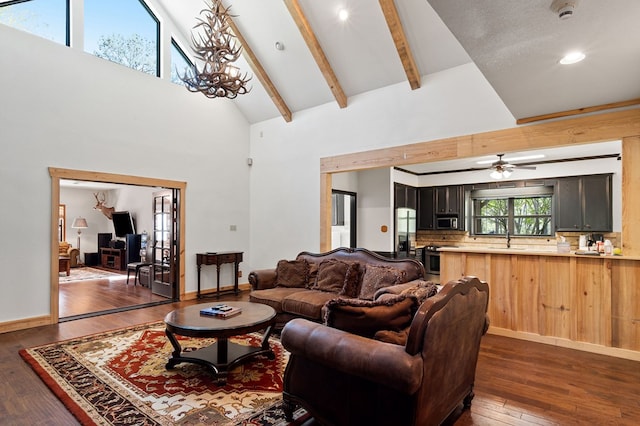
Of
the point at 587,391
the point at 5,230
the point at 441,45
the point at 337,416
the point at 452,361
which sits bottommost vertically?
the point at 587,391

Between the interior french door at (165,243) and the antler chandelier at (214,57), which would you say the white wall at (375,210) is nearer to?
the interior french door at (165,243)

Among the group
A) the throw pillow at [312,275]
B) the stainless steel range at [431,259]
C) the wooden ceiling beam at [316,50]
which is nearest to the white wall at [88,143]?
the wooden ceiling beam at [316,50]

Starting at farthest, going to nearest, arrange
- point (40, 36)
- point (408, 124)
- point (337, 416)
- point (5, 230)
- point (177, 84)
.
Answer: point (177, 84) < point (408, 124) < point (40, 36) < point (5, 230) < point (337, 416)

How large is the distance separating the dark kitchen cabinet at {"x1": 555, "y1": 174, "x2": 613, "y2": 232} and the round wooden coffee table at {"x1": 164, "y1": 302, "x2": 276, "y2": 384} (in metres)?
6.70

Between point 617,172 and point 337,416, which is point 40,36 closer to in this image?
point 337,416

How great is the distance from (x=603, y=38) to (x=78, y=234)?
44.5 ft

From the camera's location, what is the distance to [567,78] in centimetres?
304

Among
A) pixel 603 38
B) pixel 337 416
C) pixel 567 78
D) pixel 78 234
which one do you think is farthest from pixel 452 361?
pixel 78 234

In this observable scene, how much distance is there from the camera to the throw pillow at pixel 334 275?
459 cm

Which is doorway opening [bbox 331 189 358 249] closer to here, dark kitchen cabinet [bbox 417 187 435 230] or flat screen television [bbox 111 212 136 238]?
dark kitchen cabinet [bbox 417 187 435 230]

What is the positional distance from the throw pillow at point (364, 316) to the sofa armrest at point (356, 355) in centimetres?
12

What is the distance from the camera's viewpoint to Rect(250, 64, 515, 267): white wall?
4742 mm

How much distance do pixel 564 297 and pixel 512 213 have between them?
436 centimetres

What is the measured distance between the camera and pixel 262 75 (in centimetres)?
630
